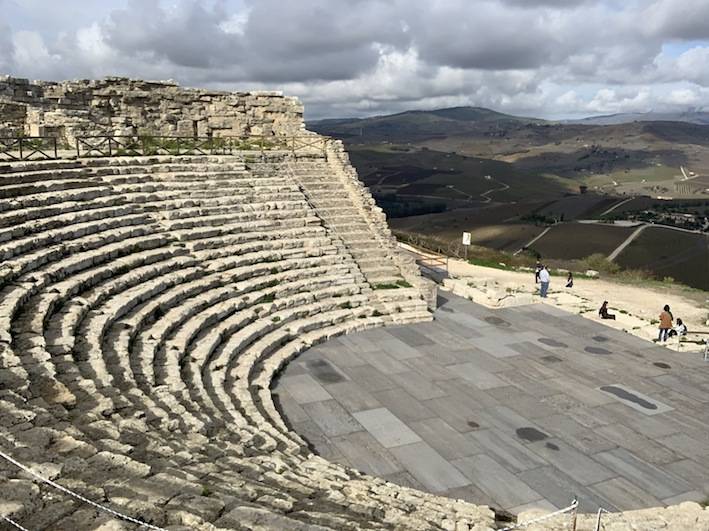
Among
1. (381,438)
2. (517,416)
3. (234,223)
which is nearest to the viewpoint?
(381,438)

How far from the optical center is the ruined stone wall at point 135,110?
58.3 feet

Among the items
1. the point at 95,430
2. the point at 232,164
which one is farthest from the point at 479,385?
the point at 232,164

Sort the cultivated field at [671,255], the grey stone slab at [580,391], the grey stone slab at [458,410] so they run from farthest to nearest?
1. the cultivated field at [671,255]
2. the grey stone slab at [580,391]
3. the grey stone slab at [458,410]

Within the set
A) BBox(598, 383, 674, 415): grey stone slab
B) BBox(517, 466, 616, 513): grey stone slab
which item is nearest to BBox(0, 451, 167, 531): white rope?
BBox(517, 466, 616, 513): grey stone slab

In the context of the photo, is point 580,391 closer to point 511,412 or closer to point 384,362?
point 511,412

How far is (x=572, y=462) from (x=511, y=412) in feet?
5.53

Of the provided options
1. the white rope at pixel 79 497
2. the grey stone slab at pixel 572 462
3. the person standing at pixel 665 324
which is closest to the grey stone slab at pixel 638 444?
the grey stone slab at pixel 572 462

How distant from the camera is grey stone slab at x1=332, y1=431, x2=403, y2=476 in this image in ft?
28.3

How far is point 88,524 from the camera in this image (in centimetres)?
416

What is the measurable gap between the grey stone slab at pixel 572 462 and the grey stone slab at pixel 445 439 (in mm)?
1019

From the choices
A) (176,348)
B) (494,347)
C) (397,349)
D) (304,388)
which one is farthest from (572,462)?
(176,348)

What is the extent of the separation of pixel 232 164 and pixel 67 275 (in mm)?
8685

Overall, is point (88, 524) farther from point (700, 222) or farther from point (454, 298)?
point (700, 222)

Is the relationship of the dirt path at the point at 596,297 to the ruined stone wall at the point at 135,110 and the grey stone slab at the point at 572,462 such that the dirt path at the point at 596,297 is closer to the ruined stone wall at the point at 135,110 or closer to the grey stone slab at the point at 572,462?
the grey stone slab at the point at 572,462
